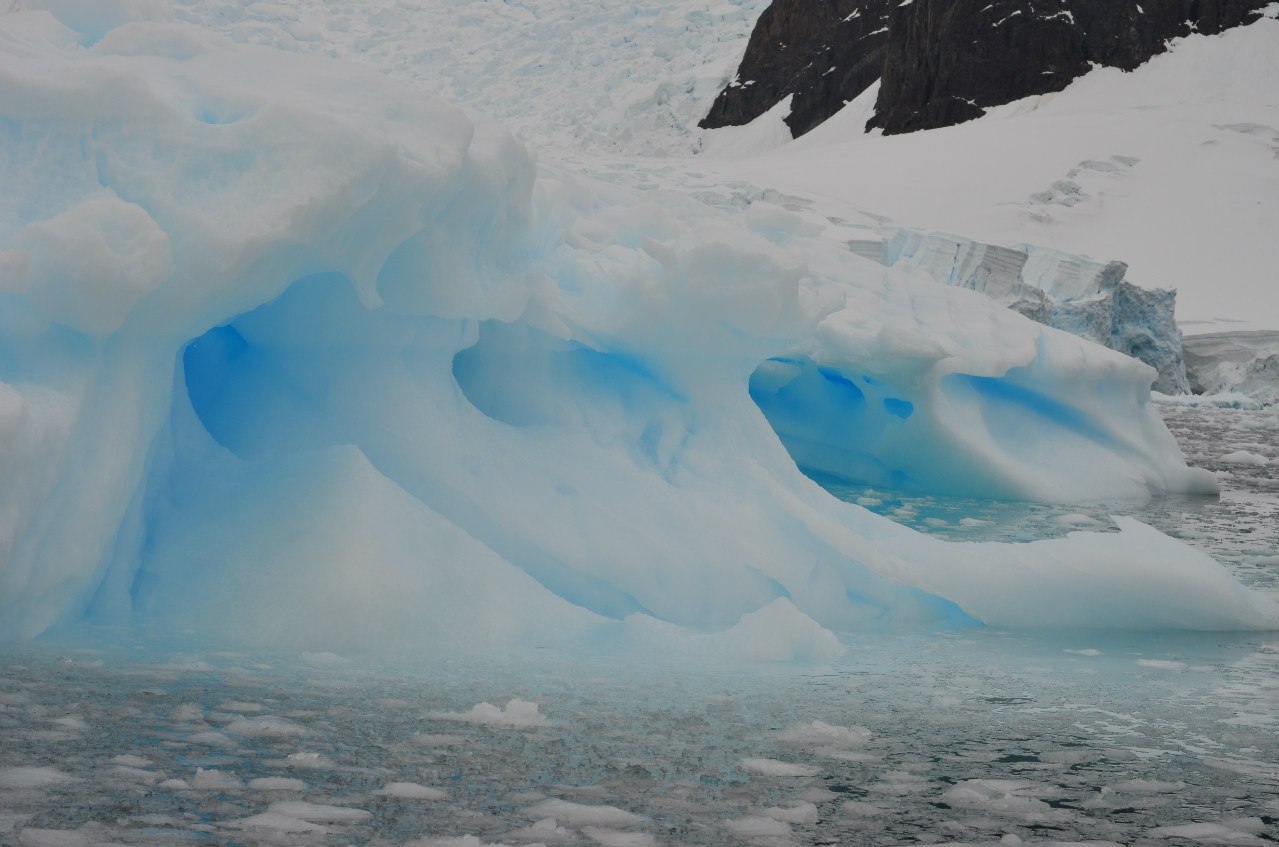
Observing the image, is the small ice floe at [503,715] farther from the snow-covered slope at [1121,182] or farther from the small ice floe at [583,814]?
the snow-covered slope at [1121,182]

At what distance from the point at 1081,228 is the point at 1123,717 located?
24.7 m

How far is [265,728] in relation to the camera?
226cm

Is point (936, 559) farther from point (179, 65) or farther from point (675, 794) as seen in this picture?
point (179, 65)

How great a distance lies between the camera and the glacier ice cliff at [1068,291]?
49.9 feet

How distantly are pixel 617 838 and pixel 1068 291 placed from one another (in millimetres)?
15924

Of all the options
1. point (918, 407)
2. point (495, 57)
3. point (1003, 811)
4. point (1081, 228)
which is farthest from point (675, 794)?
point (495, 57)

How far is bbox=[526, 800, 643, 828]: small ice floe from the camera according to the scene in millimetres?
1889

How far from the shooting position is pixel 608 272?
4570 millimetres

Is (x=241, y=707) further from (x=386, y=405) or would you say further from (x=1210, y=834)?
(x=1210, y=834)

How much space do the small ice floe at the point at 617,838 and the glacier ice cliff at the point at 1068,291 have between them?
44.8ft

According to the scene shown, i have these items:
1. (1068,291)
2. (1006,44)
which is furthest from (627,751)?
(1006,44)

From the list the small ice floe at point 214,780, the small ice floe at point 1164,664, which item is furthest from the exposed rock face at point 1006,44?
the small ice floe at point 214,780

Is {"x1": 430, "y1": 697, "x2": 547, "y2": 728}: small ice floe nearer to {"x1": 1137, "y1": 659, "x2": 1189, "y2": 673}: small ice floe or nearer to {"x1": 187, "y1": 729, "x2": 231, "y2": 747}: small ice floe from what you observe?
{"x1": 187, "y1": 729, "x2": 231, "y2": 747}: small ice floe

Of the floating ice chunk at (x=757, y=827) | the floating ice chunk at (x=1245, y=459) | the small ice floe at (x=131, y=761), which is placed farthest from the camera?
the floating ice chunk at (x=1245, y=459)
